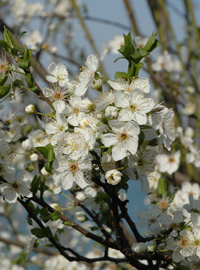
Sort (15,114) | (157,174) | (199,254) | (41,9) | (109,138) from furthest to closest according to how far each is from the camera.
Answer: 1. (41,9)
2. (157,174)
3. (15,114)
4. (199,254)
5. (109,138)

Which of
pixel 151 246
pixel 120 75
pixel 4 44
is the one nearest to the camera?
pixel 120 75

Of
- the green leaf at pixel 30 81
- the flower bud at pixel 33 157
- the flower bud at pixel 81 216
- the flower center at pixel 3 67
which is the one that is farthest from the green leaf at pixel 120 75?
the flower bud at pixel 81 216

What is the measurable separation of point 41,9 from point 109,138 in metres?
3.64

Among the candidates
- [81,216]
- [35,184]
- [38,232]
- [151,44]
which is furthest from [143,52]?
[81,216]

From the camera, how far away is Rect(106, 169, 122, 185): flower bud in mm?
859

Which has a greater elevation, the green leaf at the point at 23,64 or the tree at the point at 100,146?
the green leaf at the point at 23,64

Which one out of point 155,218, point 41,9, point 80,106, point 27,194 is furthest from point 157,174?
point 41,9

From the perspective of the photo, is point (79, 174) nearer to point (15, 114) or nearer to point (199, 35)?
point (15, 114)

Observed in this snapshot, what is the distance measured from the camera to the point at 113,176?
86cm

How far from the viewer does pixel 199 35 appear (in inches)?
99.8

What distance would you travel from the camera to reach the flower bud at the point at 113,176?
0.86m

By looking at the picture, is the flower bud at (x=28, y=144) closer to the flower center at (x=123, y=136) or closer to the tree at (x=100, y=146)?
the tree at (x=100, y=146)

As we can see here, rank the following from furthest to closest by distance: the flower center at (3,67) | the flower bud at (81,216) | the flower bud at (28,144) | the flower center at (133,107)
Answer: the flower bud at (81,216), the flower bud at (28,144), the flower center at (3,67), the flower center at (133,107)

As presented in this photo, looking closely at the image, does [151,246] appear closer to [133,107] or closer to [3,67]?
[133,107]
